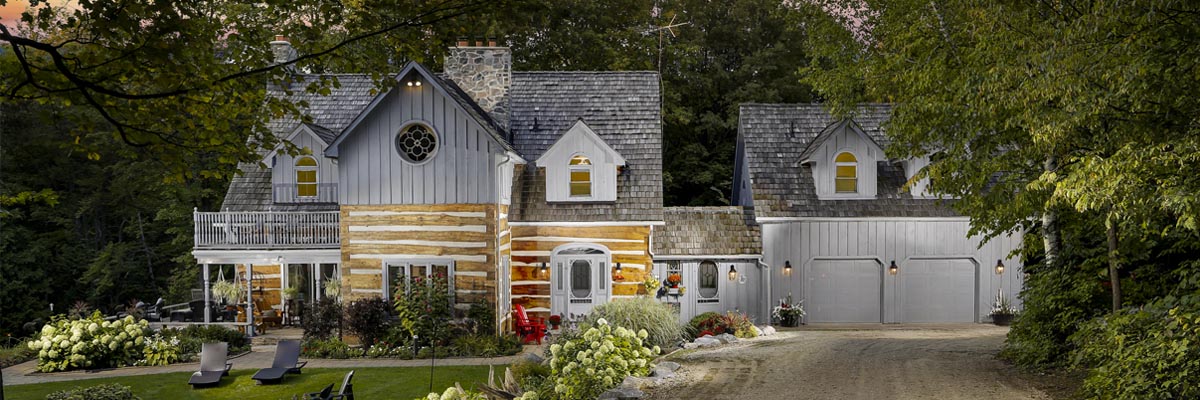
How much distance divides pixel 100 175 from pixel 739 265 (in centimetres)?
2366

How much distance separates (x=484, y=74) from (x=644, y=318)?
8.36 m

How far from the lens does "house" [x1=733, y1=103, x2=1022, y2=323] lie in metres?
21.2

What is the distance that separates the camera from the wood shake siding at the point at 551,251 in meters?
20.2

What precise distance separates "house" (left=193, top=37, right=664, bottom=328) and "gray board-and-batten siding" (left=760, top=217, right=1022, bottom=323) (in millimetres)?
3920

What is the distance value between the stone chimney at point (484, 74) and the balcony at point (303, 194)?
4265 millimetres

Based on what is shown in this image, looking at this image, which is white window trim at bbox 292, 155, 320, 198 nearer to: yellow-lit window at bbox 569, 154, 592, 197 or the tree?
yellow-lit window at bbox 569, 154, 592, 197

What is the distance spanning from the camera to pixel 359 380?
14.8 meters

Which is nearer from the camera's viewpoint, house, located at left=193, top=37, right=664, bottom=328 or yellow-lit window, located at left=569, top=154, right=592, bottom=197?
house, located at left=193, top=37, right=664, bottom=328

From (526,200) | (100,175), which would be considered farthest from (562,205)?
(100,175)

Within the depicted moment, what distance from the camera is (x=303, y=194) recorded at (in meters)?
21.2

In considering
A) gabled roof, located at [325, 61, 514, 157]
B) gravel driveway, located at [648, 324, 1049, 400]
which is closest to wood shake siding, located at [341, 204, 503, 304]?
gabled roof, located at [325, 61, 514, 157]

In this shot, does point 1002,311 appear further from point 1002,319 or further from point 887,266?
point 887,266

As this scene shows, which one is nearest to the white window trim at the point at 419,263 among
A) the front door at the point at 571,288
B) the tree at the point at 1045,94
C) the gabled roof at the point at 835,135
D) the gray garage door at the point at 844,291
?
the front door at the point at 571,288

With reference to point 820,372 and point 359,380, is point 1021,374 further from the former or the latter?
point 359,380
